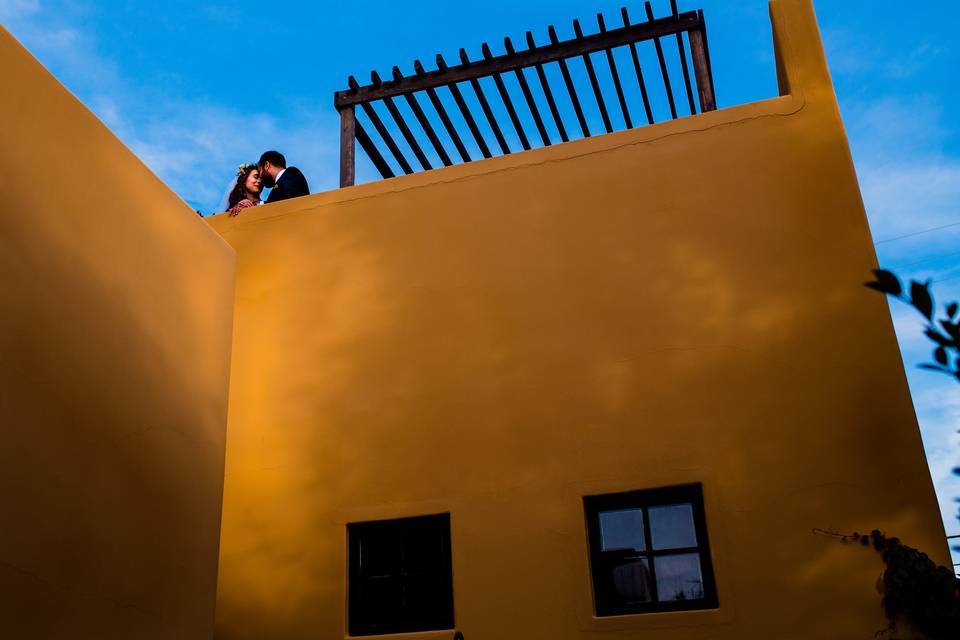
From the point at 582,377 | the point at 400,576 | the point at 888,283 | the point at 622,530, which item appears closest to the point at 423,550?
the point at 400,576

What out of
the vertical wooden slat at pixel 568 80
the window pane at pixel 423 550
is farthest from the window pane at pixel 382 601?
the vertical wooden slat at pixel 568 80

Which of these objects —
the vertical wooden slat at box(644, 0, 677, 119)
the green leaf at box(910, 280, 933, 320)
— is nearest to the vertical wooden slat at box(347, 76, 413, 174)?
the vertical wooden slat at box(644, 0, 677, 119)

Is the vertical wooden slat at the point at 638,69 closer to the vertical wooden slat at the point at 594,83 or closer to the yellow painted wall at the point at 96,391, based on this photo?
the vertical wooden slat at the point at 594,83

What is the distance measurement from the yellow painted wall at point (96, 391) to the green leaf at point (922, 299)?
13.2ft

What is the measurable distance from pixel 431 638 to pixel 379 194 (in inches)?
129

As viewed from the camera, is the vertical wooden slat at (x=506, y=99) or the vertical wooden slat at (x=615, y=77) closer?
the vertical wooden slat at (x=615, y=77)

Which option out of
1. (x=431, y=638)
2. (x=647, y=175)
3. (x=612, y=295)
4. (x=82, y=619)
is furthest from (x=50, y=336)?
(x=647, y=175)

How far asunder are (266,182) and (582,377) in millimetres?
3524

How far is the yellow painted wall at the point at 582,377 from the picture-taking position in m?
5.53

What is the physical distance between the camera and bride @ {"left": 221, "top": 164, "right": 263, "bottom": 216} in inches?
311

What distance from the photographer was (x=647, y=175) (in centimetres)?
661

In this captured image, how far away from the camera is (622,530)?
19.1 feet

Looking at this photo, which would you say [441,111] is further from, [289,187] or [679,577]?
[679,577]

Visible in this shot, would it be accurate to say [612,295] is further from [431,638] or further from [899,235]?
[899,235]
